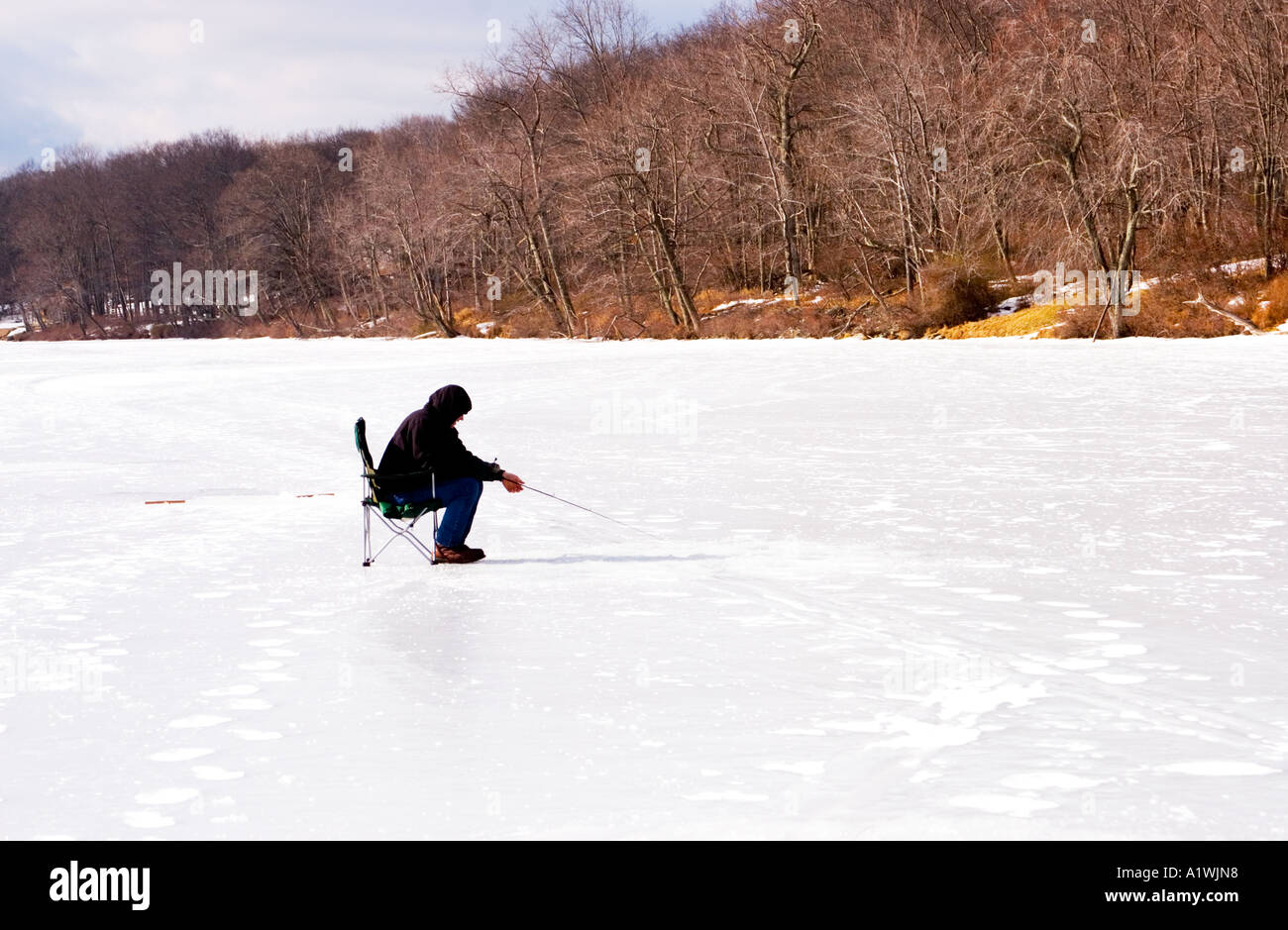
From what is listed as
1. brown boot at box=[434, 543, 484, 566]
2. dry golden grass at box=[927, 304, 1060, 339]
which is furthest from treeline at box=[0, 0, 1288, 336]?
brown boot at box=[434, 543, 484, 566]

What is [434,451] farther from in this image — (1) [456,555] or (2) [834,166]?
(2) [834,166]

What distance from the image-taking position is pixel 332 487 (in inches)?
515

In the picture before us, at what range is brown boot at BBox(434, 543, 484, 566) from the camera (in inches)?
351

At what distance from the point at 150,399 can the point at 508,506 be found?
15.9m

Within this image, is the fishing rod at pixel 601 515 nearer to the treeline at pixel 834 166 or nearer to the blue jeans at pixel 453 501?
the blue jeans at pixel 453 501

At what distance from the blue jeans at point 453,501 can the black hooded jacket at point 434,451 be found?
6 centimetres

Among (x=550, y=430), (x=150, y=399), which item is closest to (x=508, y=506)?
(x=550, y=430)

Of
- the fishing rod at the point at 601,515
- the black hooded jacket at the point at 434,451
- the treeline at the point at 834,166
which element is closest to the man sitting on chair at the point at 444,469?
the black hooded jacket at the point at 434,451

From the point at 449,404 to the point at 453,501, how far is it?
0.74 meters

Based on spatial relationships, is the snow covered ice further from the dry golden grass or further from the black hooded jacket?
the dry golden grass

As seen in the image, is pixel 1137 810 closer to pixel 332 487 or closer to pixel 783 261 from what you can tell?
pixel 332 487

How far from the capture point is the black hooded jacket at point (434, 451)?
8586 millimetres

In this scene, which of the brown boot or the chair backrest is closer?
the chair backrest

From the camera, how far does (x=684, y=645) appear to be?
653 centimetres
